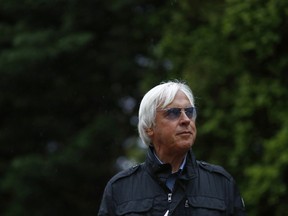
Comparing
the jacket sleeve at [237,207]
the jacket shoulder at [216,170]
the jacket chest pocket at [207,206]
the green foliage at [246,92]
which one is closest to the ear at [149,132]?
the jacket shoulder at [216,170]

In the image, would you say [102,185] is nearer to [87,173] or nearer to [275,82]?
[87,173]

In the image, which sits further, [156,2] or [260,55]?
[156,2]

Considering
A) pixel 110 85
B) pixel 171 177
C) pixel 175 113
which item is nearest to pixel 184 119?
pixel 175 113

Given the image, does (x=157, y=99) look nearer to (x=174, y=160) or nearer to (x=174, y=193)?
(x=174, y=160)

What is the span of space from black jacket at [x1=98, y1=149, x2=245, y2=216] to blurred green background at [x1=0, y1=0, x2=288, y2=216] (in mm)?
4510

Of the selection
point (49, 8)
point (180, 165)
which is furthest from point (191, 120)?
point (49, 8)

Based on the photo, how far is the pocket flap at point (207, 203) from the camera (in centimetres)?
423

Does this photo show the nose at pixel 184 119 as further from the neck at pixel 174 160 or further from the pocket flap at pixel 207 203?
the pocket flap at pixel 207 203

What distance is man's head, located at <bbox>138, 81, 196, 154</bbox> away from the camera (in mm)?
4316

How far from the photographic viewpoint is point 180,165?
4.35m

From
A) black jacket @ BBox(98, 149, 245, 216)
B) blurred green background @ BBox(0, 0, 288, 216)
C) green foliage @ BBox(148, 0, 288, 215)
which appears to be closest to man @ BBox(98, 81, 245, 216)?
black jacket @ BBox(98, 149, 245, 216)

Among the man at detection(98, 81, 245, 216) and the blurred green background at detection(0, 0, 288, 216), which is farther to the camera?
the blurred green background at detection(0, 0, 288, 216)

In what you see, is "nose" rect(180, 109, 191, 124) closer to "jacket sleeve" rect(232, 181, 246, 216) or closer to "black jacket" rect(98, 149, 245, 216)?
"black jacket" rect(98, 149, 245, 216)

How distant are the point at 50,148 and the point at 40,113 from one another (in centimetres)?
56
